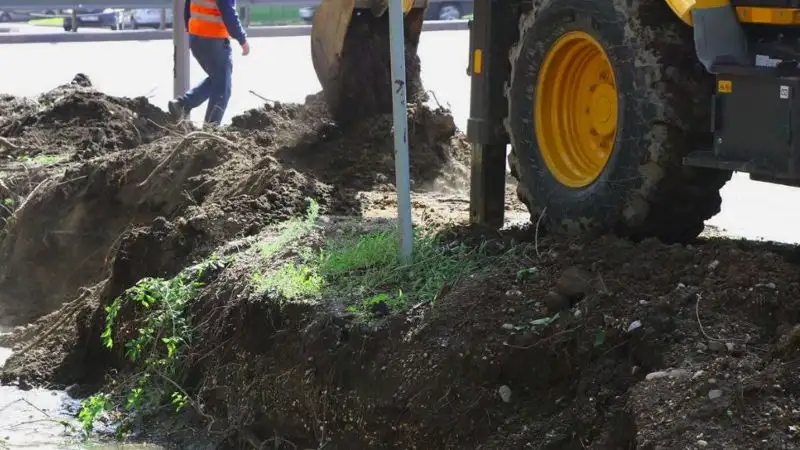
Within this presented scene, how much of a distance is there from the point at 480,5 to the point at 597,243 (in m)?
1.92

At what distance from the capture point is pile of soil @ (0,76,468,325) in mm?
8688

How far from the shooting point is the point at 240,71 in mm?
18906

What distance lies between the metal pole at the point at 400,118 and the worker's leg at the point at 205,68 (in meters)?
5.72

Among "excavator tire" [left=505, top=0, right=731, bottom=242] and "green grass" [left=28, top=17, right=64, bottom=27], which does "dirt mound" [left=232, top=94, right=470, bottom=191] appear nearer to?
"excavator tire" [left=505, top=0, right=731, bottom=242]

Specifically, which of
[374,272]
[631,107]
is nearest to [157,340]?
[374,272]

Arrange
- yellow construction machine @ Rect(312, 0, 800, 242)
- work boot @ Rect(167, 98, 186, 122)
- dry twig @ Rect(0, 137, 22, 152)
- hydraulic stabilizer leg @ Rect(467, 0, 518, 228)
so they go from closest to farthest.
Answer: yellow construction machine @ Rect(312, 0, 800, 242) → hydraulic stabilizer leg @ Rect(467, 0, 518, 228) → dry twig @ Rect(0, 137, 22, 152) → work boot @ Rect(167, 98, 186, 122)

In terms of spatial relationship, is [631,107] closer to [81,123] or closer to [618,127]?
[618,127]

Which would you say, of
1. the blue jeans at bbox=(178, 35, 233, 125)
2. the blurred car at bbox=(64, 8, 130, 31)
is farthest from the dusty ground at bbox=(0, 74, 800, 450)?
the blurred car at bbox=(64, 8, 130, 31)

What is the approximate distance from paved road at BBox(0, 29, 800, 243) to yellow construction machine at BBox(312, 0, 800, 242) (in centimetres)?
285

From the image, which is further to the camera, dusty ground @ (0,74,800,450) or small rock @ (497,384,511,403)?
small rock @ (497,384,511,403)

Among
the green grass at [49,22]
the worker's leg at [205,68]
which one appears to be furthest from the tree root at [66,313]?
the green grass at [49,22]

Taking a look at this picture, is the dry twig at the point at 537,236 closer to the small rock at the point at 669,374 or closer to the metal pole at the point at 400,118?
the metal pole at the point at 400,118

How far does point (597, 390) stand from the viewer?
4.95 meters

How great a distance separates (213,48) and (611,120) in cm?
651
